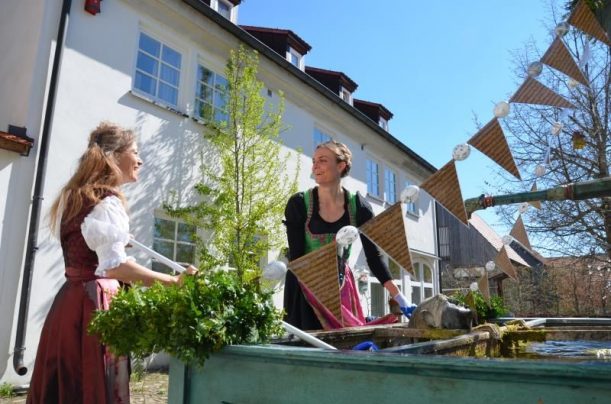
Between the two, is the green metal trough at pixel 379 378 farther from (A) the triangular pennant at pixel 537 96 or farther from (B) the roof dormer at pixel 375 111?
(B) the roof dormer at pixel 375 111

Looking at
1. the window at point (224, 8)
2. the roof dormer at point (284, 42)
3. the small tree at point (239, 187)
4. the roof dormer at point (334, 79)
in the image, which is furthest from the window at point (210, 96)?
the roof dormer at point (334, 79)

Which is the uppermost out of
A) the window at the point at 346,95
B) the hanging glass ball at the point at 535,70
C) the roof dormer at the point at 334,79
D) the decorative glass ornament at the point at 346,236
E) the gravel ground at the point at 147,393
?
the roof dormer at the point at 334,79

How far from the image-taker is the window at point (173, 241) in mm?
6832

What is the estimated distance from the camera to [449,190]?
6.98 ft

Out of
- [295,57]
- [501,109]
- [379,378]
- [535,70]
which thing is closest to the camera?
[379,378]

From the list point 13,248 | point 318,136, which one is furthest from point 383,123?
point 13,248

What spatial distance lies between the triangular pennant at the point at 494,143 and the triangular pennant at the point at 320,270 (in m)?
1.07

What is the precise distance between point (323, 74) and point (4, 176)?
374 inches

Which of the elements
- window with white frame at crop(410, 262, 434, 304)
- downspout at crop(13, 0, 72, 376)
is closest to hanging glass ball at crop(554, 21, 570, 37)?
downspout at crop(13, 0, 72, 376)

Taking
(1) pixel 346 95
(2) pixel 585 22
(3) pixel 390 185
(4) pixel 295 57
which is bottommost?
(2) pixel 585 22

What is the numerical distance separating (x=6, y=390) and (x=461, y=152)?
4.95 m

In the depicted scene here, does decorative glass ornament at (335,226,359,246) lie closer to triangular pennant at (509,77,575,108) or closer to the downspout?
triangular pennant at (509,77,575,108)

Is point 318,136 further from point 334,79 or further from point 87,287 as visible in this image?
point 87,287

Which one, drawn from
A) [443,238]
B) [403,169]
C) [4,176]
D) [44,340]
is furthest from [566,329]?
[443,238]
